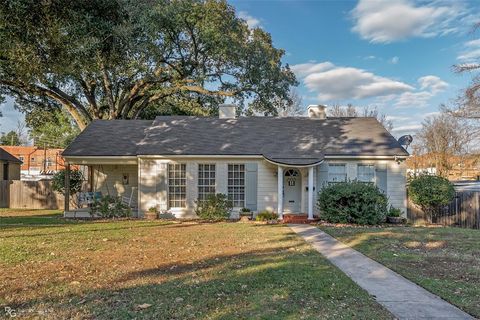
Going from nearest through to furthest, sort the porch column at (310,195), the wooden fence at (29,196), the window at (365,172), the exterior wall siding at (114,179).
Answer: the porch column at (310,195) → the window at (365,172) → the exterior wall siding at (114,179) → the wooden fence at (29,196)

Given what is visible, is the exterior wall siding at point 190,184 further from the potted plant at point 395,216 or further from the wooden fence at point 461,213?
the wooden fence at point 461,213

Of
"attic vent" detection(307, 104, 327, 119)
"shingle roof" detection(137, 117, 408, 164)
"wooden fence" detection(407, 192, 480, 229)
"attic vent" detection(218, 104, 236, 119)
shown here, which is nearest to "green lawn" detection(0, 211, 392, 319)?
"shingle roof" detection(137, 117, 408, 164)

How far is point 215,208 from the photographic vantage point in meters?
15.5

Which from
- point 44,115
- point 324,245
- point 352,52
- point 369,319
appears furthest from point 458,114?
point 44,115

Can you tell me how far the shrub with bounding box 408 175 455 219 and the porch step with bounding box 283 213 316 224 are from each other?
4670mm

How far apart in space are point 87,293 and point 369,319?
356 cm

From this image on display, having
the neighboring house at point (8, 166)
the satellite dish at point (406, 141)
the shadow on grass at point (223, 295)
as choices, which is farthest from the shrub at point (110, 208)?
the neighboring house at point (8, 166)

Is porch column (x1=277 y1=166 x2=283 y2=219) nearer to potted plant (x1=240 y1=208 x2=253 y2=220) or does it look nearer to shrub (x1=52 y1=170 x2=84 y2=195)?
potted plant (x1=240 y1=208 x2=253 y2=220)

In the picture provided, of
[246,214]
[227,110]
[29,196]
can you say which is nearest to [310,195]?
[246,214]

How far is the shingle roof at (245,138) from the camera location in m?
16.5

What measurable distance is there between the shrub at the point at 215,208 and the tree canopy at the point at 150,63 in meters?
6.14

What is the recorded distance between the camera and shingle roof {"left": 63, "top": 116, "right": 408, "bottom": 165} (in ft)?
54.0

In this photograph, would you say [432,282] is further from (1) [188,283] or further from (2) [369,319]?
(1) [188,283]

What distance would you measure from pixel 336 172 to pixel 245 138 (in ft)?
14.3
